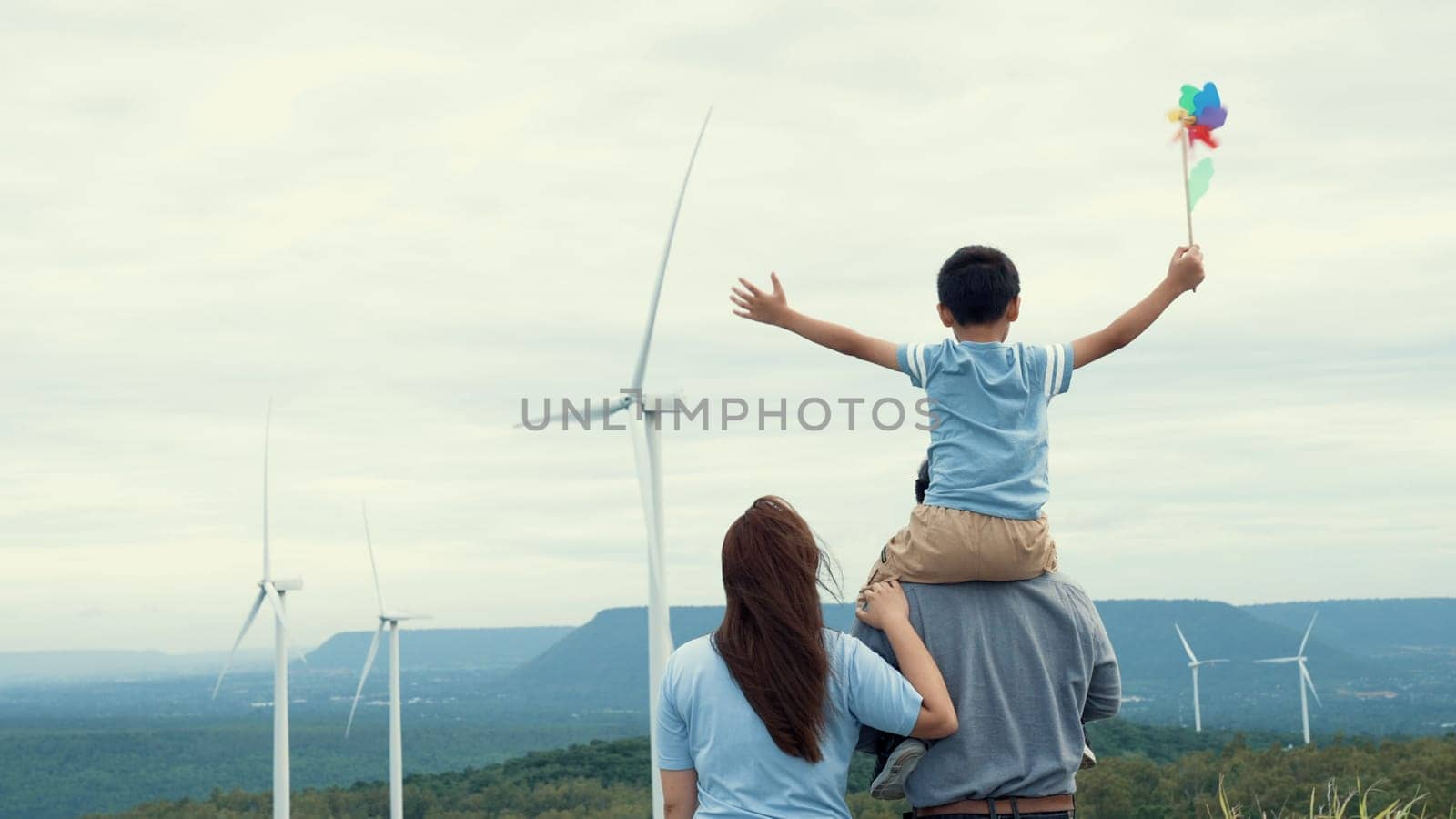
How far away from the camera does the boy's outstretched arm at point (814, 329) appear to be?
20.5 ft

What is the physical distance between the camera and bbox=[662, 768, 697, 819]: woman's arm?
5.94m

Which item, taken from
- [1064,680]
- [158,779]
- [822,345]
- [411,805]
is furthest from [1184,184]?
[158,779]

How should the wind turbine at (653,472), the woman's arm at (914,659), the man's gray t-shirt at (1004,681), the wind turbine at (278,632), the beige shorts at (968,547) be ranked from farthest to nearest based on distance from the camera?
1. the wind turbine at (278,632)
2. the wind turbine at (653,472)
3. the man's gray t-shirt at (1004,681)
4. the beige shorts at (968,547)
5. the woman's arm at (914,659)

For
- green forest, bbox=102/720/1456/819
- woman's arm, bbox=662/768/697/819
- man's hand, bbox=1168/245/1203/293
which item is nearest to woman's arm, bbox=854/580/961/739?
woman's arm, bbox=662/768/697/819

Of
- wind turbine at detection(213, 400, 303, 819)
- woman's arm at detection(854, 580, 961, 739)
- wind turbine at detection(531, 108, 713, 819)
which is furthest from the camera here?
wind turbine at detection(213, 400, 303, 819)

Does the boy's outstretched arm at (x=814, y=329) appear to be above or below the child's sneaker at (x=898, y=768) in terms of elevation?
above

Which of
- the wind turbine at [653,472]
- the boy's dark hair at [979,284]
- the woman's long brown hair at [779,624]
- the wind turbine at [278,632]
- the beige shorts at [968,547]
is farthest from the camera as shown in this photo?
the wind turbine at [278,632]

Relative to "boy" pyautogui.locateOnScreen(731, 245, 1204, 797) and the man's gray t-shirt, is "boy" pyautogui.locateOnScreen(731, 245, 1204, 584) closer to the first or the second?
"boy" pyautogui.locateOnScreen(731, 245, 1204, 797)

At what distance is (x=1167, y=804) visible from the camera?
242 feet

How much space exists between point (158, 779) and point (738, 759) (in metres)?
175

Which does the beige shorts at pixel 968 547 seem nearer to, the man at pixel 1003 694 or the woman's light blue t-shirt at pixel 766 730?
the man at pixel 1003 694

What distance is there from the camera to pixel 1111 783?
76.1 meters

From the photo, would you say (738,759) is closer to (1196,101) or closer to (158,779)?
(1196,101)

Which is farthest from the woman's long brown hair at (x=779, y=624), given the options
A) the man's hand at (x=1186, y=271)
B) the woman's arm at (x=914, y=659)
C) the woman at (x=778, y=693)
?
the man's hand at (x=1186, y=271)
